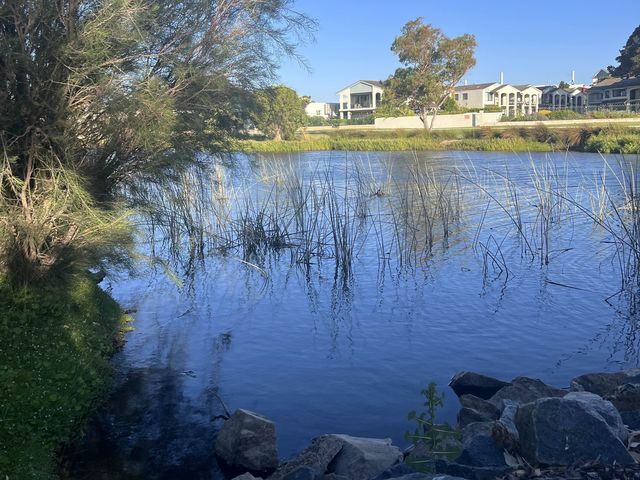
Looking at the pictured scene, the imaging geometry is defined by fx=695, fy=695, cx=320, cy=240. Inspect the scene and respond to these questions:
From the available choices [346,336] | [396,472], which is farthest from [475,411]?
[346,336]

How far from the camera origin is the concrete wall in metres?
59.0

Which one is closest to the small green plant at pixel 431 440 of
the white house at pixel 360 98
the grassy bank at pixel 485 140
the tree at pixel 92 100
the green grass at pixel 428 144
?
the tree at pixel 92 100

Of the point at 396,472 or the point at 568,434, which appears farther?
the point at 396,472

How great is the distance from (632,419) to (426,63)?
59.0 m

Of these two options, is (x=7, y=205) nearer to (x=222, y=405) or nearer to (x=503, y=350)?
(x=222, y=405)

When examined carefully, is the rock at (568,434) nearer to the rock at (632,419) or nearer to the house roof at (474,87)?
the rock at (632,419)

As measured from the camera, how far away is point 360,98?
3501 inches

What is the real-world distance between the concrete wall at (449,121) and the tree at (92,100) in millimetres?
48861

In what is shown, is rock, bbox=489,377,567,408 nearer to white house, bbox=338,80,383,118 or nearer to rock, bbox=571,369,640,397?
rock, bbox=571,369,640,397

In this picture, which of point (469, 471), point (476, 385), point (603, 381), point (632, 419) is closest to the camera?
point (469, 471)

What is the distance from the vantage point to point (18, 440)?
5.96 m

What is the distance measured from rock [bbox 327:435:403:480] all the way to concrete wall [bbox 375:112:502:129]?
5238cm

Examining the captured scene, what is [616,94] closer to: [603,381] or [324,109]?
[324,109]

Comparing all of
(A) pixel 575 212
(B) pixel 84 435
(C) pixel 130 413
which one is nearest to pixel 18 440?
(B) pixel 84 435
